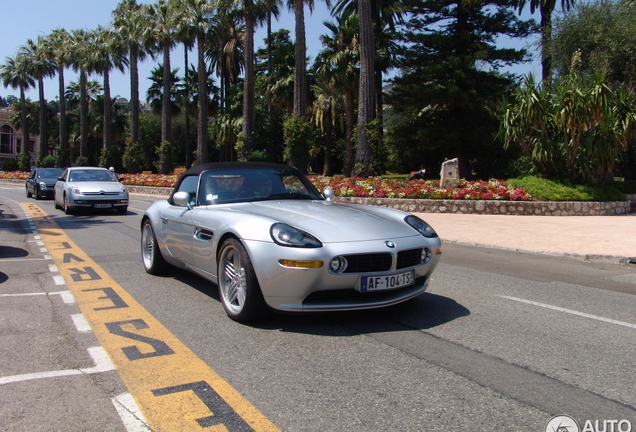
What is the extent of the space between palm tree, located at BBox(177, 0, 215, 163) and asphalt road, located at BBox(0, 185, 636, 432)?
30.3m

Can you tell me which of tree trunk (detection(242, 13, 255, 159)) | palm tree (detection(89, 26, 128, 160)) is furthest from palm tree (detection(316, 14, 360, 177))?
palm tree (detection(89, 26, 128, 160))

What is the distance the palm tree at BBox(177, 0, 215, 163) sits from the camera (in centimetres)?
3606

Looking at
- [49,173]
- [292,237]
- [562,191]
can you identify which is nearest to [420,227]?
[292,237]

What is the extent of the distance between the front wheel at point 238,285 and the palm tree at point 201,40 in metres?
31.9

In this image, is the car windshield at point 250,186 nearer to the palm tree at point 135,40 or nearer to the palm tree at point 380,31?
the palm tree at point 380,31

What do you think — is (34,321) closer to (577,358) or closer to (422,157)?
(577,358)

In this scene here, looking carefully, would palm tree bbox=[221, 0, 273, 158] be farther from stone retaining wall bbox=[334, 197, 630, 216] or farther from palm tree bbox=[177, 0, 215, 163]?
stone retaining wall bbox=[334, 197, 630, 216]

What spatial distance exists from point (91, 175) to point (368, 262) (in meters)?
15.8

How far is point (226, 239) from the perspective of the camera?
201 inches

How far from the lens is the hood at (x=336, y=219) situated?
4.68m

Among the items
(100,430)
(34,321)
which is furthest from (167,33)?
(100,430)

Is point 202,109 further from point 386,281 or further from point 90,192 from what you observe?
point 386,281

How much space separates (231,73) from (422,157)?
22.0 metres

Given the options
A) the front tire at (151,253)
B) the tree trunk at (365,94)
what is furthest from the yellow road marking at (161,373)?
the tree trunk at (365,94)
